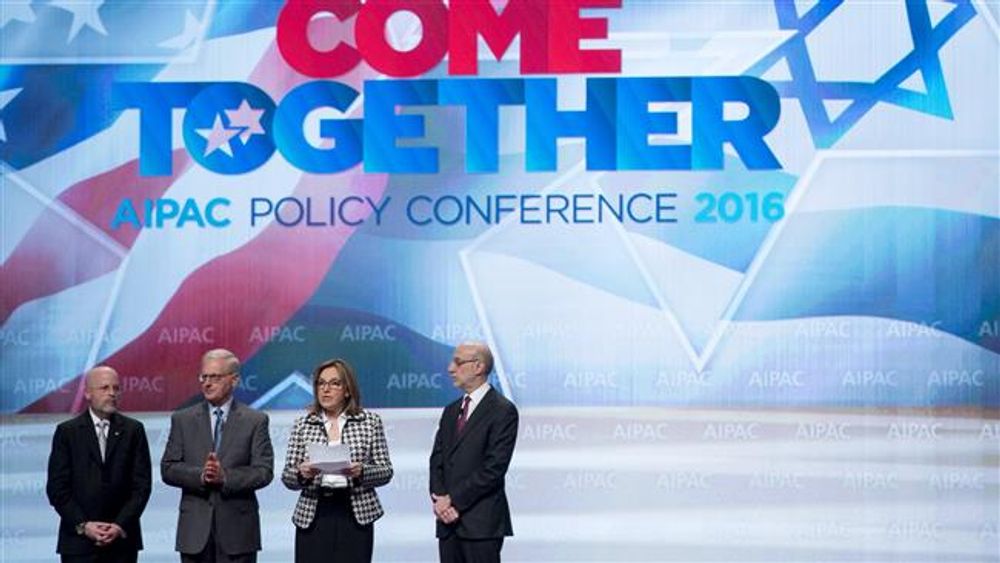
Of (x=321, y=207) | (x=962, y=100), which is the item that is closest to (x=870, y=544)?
(x=962, y=100)

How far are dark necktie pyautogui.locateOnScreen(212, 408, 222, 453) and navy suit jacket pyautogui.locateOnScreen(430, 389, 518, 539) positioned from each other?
890mm

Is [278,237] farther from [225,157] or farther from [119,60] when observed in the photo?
[119,60]

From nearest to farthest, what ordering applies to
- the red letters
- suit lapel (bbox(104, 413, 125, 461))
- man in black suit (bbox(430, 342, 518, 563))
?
1. man in black suit (bbox(430, 342, 518, 563))
2. suit lapel (bbox(104, 413, 125, 461))
3. the red letters

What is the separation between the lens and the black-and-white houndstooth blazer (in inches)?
252

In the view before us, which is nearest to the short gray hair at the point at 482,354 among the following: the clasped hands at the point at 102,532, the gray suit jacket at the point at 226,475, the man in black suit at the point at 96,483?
the gray suit jacket at the point at 226,475

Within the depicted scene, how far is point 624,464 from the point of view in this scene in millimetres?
8031

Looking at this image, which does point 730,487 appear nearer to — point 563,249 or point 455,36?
point 563,249

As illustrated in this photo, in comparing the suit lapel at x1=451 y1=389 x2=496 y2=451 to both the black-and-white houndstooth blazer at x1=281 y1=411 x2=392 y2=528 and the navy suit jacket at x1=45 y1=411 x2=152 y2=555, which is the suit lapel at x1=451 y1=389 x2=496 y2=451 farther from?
the navy suit jacket at x1=45 y1=411 x2=152 y2=555

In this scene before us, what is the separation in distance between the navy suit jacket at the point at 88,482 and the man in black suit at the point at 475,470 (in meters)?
1.26

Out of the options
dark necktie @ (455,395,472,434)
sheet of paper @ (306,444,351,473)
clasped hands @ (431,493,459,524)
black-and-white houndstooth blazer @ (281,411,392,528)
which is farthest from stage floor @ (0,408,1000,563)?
sheet of paper @ (306,444,351,473)

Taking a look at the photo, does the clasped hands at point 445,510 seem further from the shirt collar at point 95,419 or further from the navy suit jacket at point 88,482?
the shirt collar at point 95,419

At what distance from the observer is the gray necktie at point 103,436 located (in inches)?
263

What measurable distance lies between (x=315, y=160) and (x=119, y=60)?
1111mm

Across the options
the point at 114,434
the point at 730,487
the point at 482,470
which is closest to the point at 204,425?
the point at 114,434
